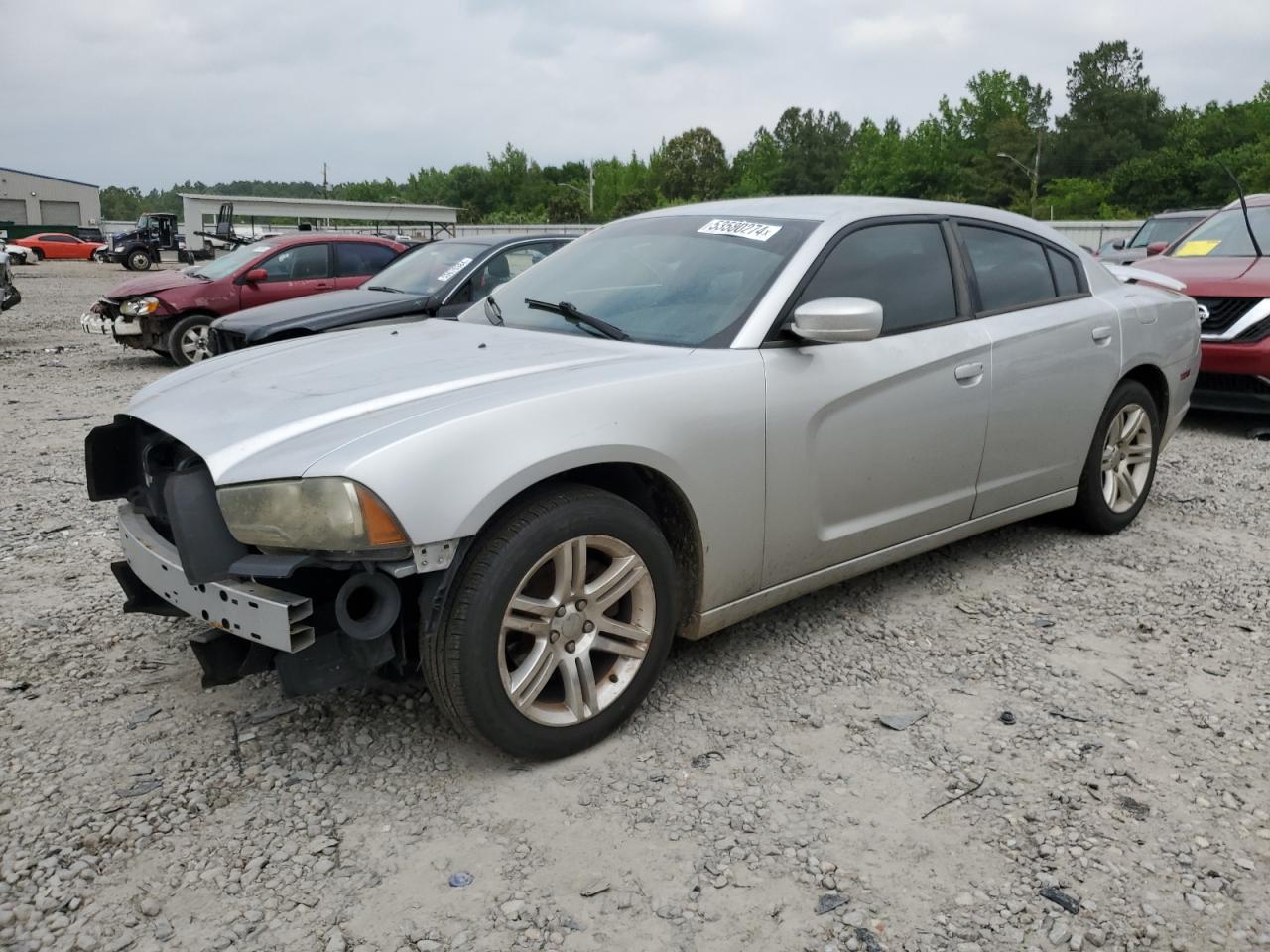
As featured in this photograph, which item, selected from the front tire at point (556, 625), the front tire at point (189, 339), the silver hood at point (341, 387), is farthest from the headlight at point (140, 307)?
the front tire at point (556, 625)

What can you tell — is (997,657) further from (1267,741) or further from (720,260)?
(720,260)

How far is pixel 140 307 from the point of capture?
10.9 metres

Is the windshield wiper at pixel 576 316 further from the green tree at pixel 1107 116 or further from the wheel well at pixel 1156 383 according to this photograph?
the green tree at pixel 1107 116

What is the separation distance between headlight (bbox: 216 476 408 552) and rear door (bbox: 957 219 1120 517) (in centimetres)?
252

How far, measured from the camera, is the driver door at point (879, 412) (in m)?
3.32

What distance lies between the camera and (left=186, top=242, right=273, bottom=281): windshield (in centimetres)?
1130

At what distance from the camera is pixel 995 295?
4.18 m

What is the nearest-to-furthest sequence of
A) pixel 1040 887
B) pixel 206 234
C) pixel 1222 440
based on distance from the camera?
pixel 1040 887, pixel 1222 440, pixel 206 234

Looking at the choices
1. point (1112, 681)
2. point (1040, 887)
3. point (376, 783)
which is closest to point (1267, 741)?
point (1112, 681)

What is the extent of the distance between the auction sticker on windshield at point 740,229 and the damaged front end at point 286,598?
5.83ft

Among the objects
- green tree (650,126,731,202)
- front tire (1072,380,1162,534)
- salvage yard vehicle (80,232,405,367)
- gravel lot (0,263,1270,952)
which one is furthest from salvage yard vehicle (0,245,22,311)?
green tree (650,126,731,202)

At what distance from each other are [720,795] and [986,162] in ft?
251

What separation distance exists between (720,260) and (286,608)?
1.94 metres

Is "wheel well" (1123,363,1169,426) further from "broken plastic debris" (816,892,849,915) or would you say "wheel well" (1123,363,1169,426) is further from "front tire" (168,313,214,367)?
"front tire" (168,313,214,367)
